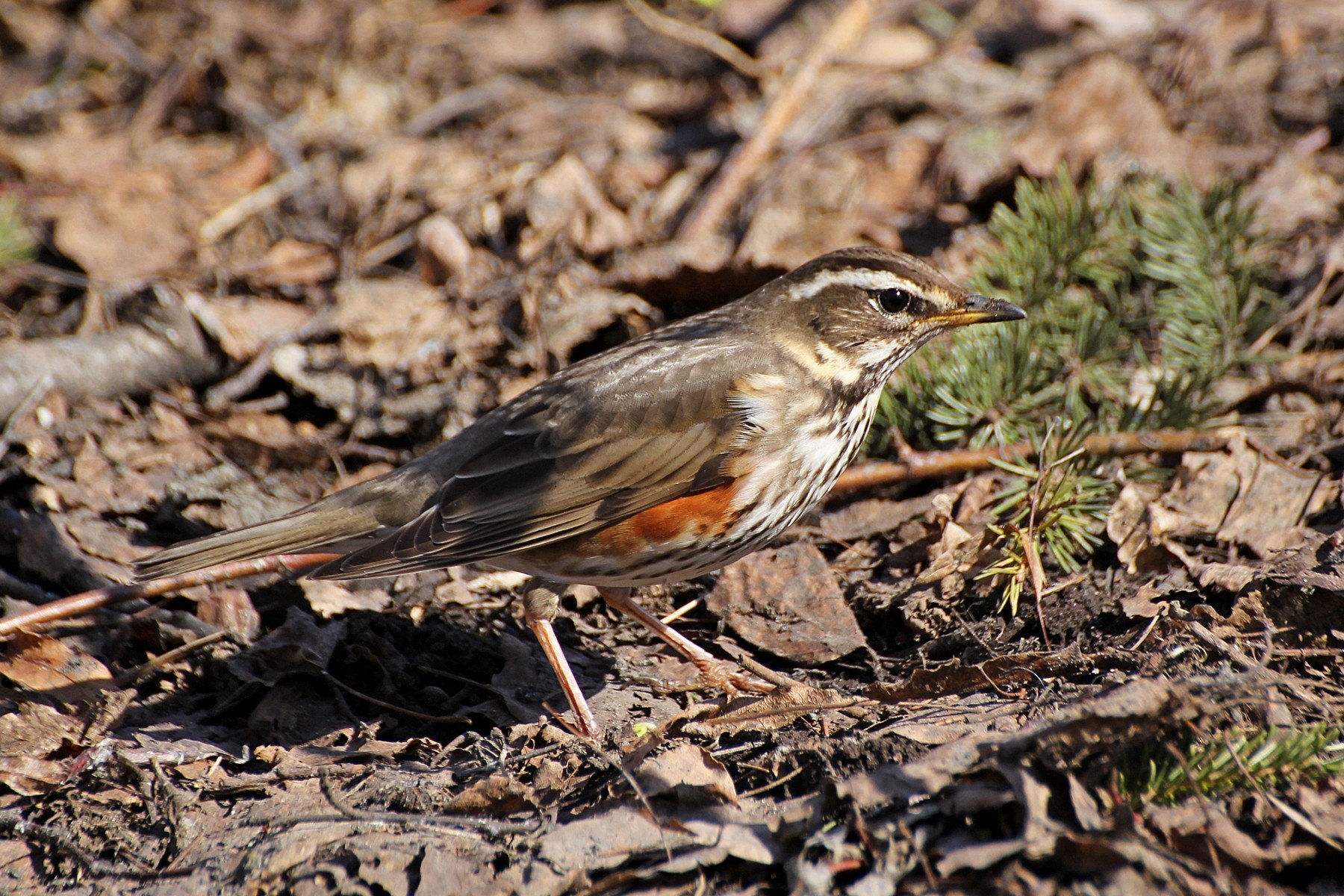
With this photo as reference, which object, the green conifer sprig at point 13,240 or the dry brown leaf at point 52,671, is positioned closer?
the dry brown leaf at point 52,671

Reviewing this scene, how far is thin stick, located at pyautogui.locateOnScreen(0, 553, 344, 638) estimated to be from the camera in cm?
486

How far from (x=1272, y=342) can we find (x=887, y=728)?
373cm

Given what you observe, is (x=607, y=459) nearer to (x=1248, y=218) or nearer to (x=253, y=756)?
(x=253, y=756)

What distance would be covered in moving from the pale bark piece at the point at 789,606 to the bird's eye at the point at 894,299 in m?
1.28

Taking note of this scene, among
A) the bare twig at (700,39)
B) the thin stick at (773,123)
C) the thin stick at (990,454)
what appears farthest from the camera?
the bare twig at (700,39)

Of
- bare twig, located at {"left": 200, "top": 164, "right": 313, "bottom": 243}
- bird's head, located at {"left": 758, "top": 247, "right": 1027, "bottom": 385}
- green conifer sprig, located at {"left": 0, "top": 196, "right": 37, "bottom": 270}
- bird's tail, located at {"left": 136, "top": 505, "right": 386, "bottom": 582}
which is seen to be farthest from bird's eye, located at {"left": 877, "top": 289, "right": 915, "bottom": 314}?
green conifer sprig, located at {"left": 0, "top": 196, "right": 37, "bottom": 270}

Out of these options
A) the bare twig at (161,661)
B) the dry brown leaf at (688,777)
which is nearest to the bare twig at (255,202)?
the bare twig at (161,661)

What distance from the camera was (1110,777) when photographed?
10.5 feet

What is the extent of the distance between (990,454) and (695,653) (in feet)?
5.81

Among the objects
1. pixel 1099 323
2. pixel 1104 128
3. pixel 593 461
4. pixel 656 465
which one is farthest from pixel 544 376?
pixel 1104 128

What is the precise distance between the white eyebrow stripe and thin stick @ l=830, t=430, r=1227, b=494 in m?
0.92

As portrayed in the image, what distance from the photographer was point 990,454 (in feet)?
17.8

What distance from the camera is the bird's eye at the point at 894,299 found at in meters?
5.12

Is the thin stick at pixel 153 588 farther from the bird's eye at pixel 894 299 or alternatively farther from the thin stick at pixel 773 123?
the thin stick at pixel 773 123
